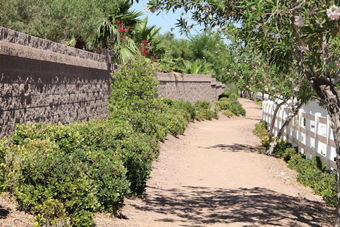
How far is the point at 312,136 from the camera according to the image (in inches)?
496

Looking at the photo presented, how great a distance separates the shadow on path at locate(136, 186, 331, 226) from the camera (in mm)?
7449

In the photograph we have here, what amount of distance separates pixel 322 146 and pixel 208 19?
575cm

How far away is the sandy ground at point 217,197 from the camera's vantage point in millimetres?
7172

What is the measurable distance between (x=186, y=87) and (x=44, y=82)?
23480 mm

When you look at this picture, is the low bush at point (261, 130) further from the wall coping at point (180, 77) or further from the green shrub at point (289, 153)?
the green shrub at point (289, 153)

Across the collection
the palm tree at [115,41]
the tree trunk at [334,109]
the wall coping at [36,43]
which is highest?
the palm tree at [115,41]

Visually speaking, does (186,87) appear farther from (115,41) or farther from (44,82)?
(44,82)

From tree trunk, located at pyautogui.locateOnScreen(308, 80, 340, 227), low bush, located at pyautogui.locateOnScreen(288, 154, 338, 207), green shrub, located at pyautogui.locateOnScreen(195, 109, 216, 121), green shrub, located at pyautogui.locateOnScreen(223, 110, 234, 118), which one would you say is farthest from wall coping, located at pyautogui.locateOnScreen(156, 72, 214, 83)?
tree trunk, located at pyautogui.locateOnScreen(308, 80, 340, 227)

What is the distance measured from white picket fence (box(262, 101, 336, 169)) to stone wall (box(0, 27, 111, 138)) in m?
6.56

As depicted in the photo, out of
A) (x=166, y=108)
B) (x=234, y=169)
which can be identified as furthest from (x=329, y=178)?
(x=166, y=108)

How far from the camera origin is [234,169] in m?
12.8

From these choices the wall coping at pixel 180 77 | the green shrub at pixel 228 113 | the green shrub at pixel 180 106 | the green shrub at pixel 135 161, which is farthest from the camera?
the green shrub at pixel 228 113

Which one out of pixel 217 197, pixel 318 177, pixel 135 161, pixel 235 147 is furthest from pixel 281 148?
pixel 135 161

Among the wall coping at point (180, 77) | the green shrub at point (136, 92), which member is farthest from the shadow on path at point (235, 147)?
the wall coping at point (180, 77)
